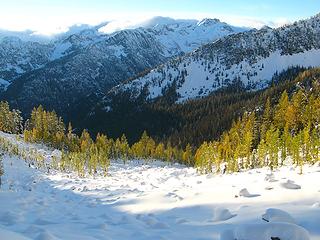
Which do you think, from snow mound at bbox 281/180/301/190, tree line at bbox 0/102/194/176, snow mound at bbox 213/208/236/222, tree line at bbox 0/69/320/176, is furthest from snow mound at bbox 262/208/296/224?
tree line at bbox 0/102/194/176

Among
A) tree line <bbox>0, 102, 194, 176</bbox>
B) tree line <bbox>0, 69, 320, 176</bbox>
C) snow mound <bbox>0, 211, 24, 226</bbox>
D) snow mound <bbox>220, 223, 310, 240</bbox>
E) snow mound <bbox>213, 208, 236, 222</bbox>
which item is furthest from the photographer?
tree line <bbox>0, 102, 194, 176</bbox>

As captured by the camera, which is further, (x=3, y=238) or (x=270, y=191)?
(x=270, y=191)

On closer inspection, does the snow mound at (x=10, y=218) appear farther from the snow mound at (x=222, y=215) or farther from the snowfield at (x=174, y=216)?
the snow mound at (x=222, y=215)

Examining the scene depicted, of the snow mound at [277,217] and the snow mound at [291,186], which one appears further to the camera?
the snow mound at [291,186]

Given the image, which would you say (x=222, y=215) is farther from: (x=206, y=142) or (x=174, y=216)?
(x=206, y=142)

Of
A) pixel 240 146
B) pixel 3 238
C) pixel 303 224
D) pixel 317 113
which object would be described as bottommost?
pixel 240 146

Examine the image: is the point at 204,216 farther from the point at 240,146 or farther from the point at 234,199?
the point at 240,146

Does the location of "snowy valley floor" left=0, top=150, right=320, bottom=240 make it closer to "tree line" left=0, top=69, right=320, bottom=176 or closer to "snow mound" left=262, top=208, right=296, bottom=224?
"snow mound" left=262, top=208, right=296, bottom=224

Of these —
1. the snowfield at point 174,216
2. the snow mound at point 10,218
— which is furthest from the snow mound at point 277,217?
the snow mound at point 10,218

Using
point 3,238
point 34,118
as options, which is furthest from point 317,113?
point 34,118

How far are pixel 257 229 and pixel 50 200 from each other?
16.2 meters

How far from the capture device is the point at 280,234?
11047 mm

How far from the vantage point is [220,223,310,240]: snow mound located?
11.0 meters

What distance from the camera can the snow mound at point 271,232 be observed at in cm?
1102
